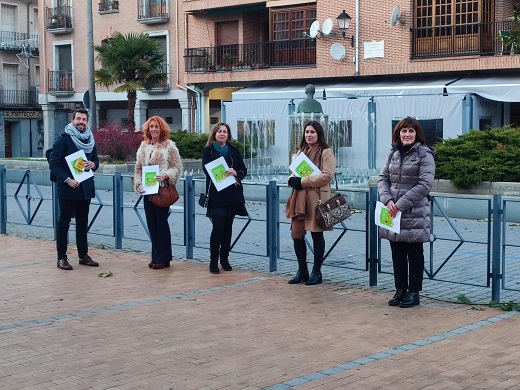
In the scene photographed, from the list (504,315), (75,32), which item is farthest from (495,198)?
(75,32)

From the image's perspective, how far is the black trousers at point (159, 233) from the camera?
34.4ft

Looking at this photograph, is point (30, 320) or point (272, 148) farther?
point (272, 148)

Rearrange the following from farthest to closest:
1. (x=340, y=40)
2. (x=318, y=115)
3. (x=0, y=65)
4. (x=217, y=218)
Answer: (x=0, y=65) → (x=340, y=40) → (x=318, y=115) → (x=217, y=218)

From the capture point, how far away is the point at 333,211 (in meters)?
8.93

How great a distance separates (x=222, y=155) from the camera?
10102mm

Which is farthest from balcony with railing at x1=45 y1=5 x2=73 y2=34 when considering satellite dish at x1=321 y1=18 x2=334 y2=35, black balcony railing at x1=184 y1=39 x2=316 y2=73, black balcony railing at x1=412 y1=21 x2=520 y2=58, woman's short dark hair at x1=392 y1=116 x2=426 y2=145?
woman's short dark hair at x1=392 y1=116 x2=426 y2=145

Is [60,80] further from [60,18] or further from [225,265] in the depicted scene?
[225,265]

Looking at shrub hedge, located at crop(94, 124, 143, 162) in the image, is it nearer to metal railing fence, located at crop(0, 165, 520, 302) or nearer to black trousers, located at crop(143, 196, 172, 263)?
metal railing fence, located at crop(0, 165, 520, 302)

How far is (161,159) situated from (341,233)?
2308 mm

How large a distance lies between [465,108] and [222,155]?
18.1 meters

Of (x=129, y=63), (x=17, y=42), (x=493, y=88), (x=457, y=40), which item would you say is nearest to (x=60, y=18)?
(x=17, y=42)

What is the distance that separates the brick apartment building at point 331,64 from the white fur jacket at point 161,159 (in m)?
9.76

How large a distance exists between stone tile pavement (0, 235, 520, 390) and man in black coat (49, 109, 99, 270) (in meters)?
0.62

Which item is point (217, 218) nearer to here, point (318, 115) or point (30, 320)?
point (30, 320)
